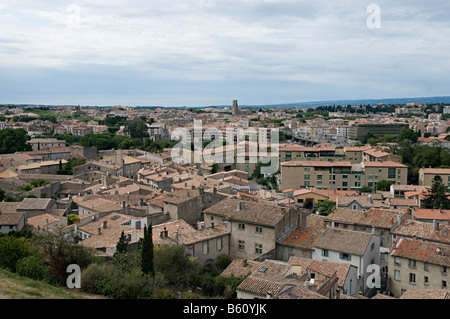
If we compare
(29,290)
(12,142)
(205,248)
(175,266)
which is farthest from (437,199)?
(12,142)

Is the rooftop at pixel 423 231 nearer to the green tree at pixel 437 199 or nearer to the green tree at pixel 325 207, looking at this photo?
the green tree at pixel 325 207

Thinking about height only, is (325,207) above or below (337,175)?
below

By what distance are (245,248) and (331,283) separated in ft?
20.7

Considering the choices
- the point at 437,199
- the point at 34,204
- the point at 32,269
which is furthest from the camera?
the point at 437,199

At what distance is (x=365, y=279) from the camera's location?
1812 centimetres

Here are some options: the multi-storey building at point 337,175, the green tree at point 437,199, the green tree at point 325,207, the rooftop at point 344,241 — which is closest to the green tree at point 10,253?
the rooftop at point 344,241

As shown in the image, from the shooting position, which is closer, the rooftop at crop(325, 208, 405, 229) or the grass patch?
the grass patch

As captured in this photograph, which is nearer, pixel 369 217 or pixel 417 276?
pixel 417 276

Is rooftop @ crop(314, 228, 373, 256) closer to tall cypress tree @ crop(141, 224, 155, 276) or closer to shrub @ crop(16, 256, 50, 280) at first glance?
tall cypress tree @ crop(141, 224, 155, 276)

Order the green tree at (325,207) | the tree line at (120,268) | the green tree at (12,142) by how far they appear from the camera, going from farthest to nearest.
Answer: the green tree at (12,142) → the green tree at (325,207) → the tree line at (120,268)

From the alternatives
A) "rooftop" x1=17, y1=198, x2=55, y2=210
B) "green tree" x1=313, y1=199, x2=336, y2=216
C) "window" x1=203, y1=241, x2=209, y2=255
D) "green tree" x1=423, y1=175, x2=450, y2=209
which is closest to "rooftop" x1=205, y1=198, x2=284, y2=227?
"window" x1=203, y1=241, x2=209, y2=255

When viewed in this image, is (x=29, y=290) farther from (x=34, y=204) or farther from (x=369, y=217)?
(x=369, y=217)

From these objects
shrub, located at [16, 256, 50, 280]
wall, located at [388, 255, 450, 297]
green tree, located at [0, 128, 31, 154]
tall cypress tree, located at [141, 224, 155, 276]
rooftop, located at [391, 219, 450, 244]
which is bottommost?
wall, located at [388, 255, 450, 297]
